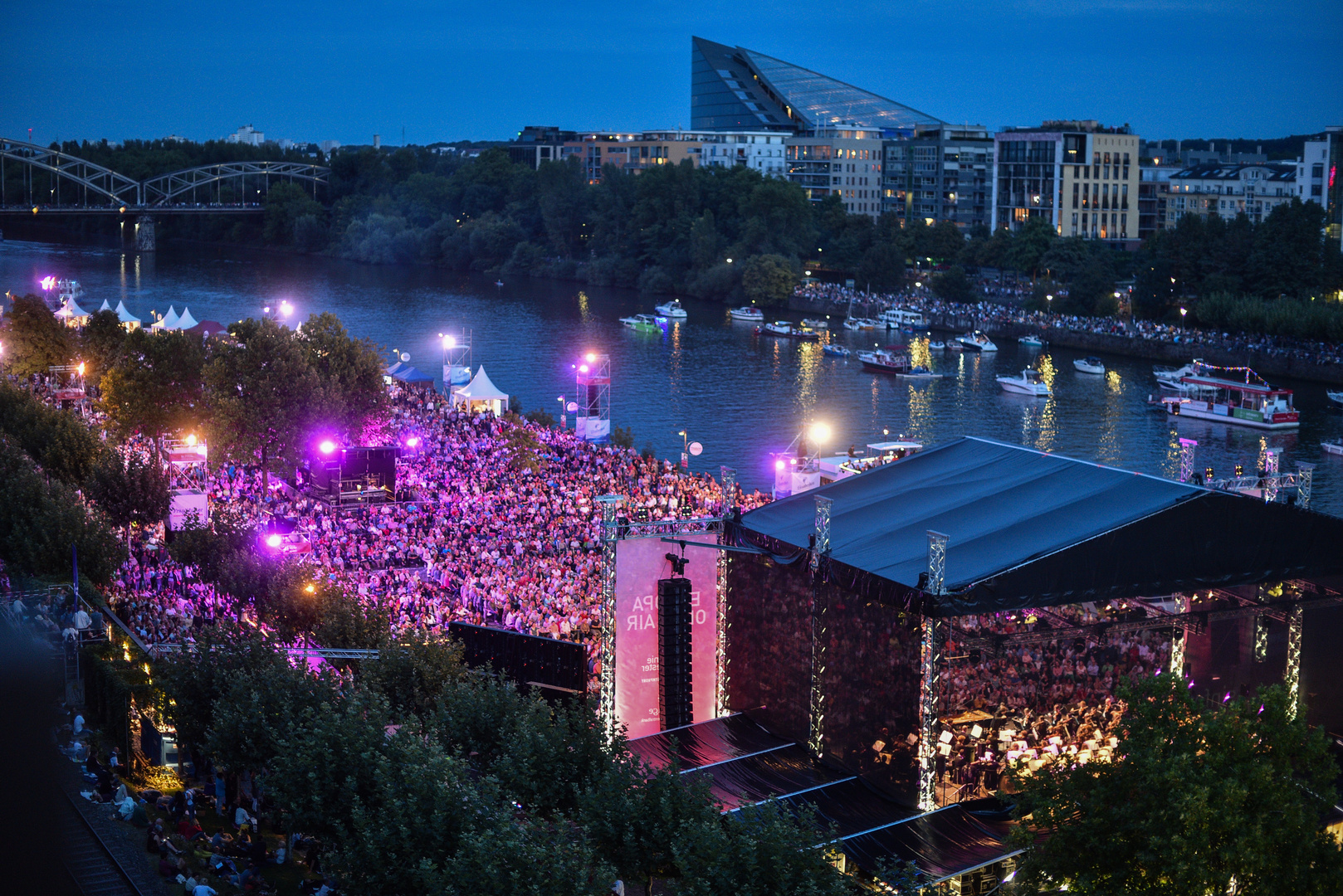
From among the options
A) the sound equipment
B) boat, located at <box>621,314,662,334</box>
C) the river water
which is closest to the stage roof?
the sound equipment

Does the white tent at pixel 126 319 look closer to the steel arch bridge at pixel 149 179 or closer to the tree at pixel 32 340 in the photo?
the tree at pixel 32 340

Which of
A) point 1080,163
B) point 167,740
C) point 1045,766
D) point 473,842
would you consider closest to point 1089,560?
point 1045,766

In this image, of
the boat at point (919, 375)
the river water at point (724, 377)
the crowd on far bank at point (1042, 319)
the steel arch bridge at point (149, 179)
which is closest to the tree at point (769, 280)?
the crowd on far bank at point (1042, 319)

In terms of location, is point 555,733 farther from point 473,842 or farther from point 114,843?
point 114,843

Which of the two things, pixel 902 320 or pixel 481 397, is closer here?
pixel 481 397

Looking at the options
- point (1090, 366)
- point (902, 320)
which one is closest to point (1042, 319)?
point (902, 320)

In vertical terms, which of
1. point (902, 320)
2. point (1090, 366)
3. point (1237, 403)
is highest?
point (902, 320)

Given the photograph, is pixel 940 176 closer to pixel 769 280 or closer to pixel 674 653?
pixel 769 280
